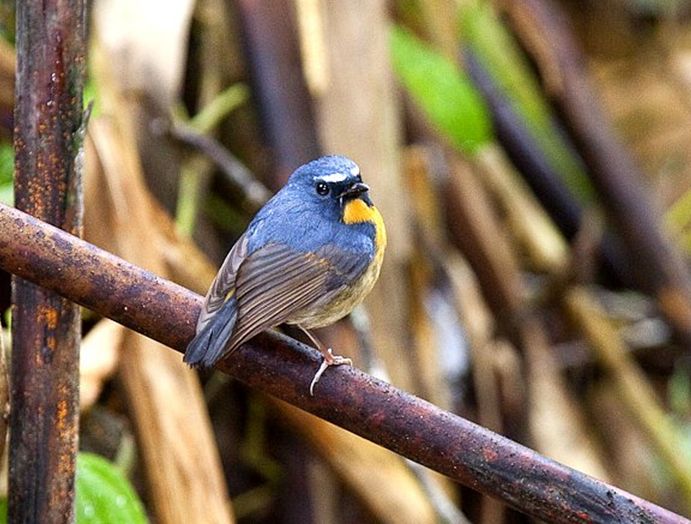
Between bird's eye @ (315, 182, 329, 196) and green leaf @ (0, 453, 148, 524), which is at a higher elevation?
bird's eye @ (315, 182, 329, 196)

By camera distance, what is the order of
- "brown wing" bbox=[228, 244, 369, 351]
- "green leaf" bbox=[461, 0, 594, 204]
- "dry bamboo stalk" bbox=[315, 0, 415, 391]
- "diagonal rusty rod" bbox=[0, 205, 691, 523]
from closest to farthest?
1. "diagonal rusty rod" bbox=[0, 205, 691, 523]
2. "brown wing" bbox=[228, 244, 369, 351]
3. "dry bamboo stalk" bbox=[315, 0, 415, 391]
4. "green leaf" bbox=[461, 0, 594, 204]

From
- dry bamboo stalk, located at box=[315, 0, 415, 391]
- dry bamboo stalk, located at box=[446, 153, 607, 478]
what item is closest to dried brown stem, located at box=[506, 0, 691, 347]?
dry bamboo stalk, located at box=[446, 153, 607, 478]

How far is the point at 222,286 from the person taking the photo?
213 centimetres

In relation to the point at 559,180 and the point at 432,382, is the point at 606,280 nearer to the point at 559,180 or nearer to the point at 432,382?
the point at 559,180

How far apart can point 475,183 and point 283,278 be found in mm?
1788

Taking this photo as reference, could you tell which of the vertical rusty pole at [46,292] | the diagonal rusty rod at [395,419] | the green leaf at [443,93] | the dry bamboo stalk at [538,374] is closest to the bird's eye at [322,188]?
the vertical rusty pole at [46,292]

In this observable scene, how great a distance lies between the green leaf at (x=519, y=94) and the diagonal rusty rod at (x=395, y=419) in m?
2.67

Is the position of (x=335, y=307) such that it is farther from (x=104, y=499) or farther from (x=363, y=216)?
(x=104, y=499)

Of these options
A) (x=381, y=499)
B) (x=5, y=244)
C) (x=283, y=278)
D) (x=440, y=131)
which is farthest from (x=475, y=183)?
(x=5, y=244)

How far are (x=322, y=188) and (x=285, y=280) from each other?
29cm

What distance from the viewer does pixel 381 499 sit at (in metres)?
2.87

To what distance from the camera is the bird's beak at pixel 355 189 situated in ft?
8.05

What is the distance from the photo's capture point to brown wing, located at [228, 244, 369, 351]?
80.8 inches

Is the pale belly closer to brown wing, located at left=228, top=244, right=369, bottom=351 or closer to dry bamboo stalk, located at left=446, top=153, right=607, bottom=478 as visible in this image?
brown wing, located at left=228, top=244, right=369, bottom=351
